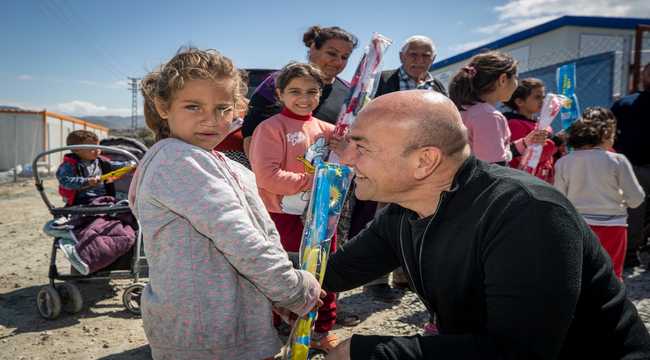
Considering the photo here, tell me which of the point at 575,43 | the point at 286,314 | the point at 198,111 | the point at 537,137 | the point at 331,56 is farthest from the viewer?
the point at 575,43

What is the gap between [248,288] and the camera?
5.51ft

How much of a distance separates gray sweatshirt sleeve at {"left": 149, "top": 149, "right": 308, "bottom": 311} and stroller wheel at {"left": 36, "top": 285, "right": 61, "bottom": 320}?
264 cm

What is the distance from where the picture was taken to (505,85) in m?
3.49

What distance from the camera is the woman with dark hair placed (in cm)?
317

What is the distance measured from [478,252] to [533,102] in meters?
3.44

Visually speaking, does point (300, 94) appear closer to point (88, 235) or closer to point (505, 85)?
point (505, 85)

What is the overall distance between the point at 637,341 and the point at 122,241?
3.55 m

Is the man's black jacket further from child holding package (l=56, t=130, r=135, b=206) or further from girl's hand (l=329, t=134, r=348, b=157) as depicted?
child holding package (l=56, t=130, r=135, b=206)

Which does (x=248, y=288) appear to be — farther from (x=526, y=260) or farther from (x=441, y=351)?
(x=526, y=260)

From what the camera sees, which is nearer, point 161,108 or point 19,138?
point 161,108

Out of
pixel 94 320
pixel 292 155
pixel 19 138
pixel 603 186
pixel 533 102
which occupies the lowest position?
pixel 94 320

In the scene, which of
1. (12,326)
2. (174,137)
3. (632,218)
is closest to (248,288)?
(174,137)

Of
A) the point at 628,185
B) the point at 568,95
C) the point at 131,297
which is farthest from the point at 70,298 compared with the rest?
the point at 568,95

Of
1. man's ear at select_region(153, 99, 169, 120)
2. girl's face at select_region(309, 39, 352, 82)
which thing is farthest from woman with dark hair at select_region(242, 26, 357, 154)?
man's ear at select_region(153, 99, 169, 120)
